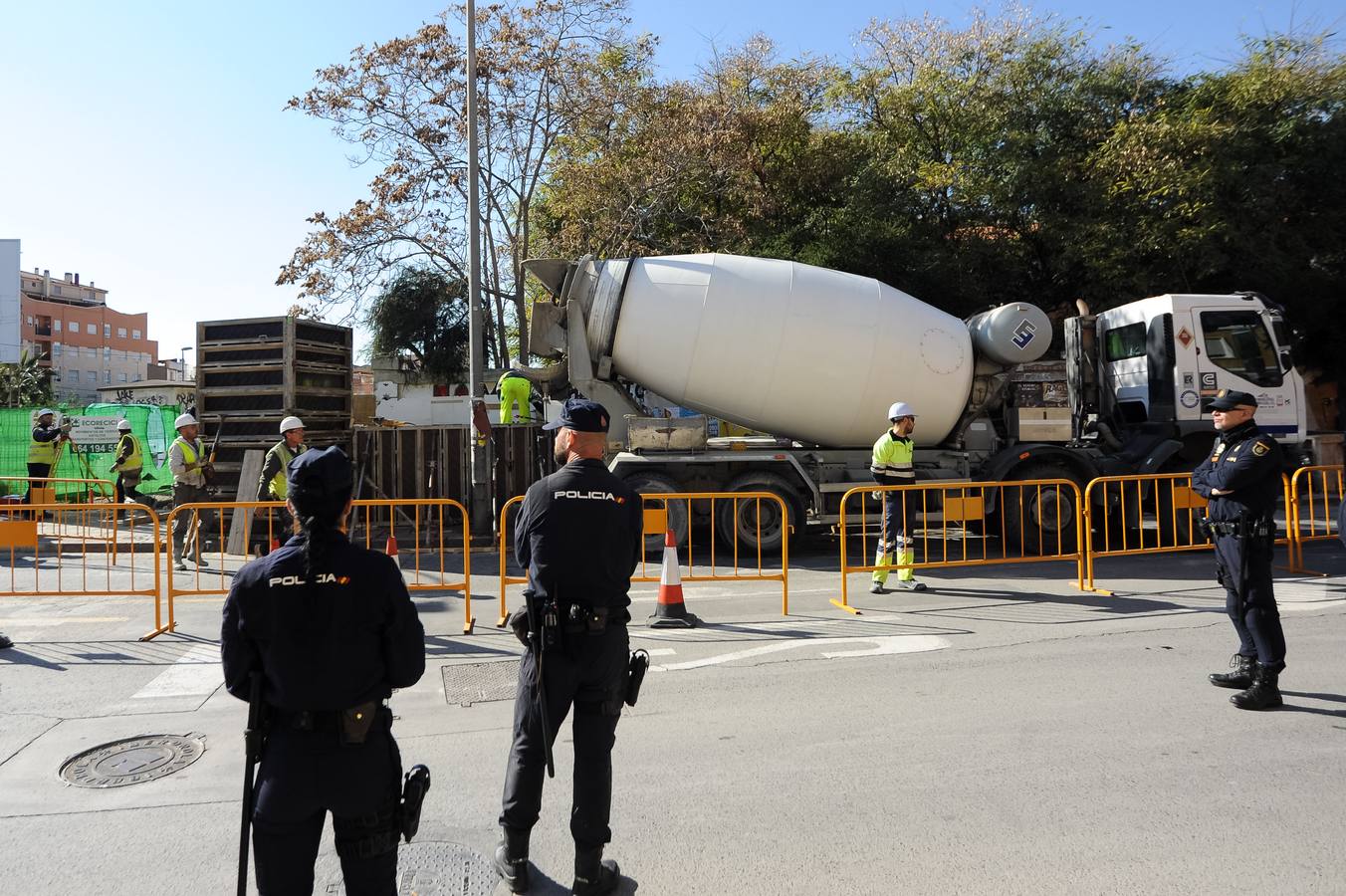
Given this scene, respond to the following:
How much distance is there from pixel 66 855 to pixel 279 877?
6.12 ft

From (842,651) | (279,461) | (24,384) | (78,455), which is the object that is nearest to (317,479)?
(842,651)

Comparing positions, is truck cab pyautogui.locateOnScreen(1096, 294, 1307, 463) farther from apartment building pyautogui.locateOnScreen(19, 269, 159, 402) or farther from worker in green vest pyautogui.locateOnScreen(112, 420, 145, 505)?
apartment building pyautogui.locateOnScreen(19, 269, 159, 402)

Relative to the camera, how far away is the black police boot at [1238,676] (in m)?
5.24

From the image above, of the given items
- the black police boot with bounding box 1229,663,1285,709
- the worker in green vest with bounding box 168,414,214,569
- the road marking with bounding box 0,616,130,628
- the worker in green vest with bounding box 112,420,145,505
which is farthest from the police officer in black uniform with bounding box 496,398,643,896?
the worker in green vest with bounding box 112,420,145,505

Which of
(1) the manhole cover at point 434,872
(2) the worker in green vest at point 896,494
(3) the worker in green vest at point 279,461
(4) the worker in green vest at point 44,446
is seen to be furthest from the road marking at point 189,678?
(4) the worker in green vest at point 44,446

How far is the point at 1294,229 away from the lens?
17.5 m

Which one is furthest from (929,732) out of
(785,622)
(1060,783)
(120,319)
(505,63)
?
(120,319)

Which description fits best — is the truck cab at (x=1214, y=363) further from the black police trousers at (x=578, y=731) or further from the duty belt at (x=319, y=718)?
the duty belt at (x=319, y=718)

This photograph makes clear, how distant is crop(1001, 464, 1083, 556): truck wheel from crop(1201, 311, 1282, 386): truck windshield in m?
2.54

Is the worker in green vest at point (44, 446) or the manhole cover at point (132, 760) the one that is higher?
the worker in green vest at point (44, 446)

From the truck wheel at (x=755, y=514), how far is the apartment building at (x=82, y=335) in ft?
277

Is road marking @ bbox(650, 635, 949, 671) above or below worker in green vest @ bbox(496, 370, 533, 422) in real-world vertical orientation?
below

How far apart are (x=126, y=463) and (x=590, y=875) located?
11.2 m

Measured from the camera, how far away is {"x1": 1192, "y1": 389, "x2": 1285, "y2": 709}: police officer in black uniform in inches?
200
